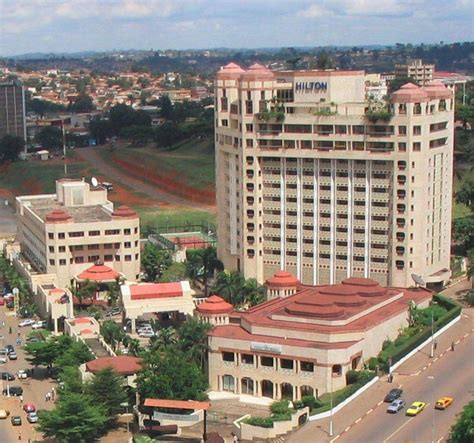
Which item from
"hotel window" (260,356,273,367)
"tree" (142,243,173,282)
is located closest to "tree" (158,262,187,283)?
"tree" (142,243,173,282)

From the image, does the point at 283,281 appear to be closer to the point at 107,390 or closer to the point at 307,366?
the point at 307,366

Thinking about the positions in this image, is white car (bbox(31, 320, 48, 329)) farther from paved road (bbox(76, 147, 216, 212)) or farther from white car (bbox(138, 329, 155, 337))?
paved road (bbox(76, 147, 216, 212))

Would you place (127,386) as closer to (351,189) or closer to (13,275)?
(351,189)

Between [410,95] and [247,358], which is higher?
[410,95]

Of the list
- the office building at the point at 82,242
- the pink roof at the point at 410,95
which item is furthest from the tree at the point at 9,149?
the pink roof at the point at 410,95

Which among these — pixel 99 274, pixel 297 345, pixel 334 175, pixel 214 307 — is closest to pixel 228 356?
pixel 214 307

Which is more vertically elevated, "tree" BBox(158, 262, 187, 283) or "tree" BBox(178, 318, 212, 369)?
"tree" BBox(178, 318, 212, 369)

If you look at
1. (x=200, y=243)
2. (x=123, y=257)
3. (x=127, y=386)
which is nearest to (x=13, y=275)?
(x=123, y=257)
